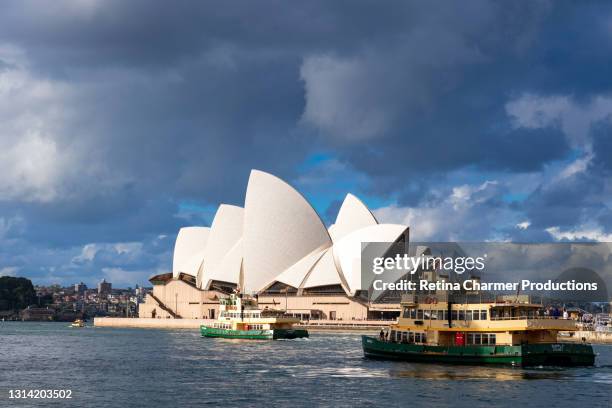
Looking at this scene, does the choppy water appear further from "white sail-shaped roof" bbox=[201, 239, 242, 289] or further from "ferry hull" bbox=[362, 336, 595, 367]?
"white sail-shaped roof" bbox=[201, 239, 242, 289]

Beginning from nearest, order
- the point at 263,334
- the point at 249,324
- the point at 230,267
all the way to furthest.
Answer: the point at 263,334
the point at 249,324
the point at 230,267

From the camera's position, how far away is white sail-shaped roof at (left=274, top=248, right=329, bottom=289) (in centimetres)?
13038

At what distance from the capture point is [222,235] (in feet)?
480

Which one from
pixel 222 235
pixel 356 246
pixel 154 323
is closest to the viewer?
pixel 356 246

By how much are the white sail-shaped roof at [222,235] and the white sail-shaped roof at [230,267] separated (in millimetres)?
564

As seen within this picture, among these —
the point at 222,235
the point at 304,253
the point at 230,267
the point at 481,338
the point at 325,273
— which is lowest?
the point at 481,338

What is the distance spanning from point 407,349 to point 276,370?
8636mm

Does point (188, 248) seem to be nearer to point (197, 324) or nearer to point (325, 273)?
point (197, 324)

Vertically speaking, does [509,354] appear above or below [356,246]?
below

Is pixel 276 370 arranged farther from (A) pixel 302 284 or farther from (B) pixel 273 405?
(A) pixel 302 284

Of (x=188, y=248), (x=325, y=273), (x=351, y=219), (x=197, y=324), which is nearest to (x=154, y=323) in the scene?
(x=197, y=324)

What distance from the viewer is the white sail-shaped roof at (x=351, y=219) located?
13525 cm

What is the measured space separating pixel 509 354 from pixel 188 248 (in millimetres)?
113540

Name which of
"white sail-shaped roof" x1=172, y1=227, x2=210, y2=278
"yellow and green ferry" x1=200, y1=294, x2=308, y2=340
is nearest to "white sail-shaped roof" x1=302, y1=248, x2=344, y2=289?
"white sail-shaped roof" x1=172, y1=227, x2=210, y2=278
